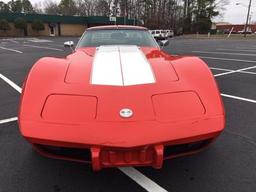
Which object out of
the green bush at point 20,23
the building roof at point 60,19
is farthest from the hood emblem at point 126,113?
the building roof at point 60,19

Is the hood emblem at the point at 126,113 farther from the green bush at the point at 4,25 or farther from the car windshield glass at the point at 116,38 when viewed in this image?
the green bush at the point at 4,25

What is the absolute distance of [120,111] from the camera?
2.43m

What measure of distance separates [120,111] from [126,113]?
6cm

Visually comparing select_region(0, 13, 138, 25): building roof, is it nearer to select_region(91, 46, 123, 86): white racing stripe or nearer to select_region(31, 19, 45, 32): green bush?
select_region(31, 19, 45, 32): green bush

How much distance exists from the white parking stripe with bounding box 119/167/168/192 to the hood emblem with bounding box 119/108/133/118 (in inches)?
27.6

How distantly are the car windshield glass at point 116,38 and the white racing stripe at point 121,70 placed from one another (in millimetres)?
1261

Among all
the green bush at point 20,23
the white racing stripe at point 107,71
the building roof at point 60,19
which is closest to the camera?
the white racing stripe at point 107,71

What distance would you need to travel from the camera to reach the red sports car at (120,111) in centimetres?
224

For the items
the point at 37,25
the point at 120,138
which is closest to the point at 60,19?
the point at 37,25

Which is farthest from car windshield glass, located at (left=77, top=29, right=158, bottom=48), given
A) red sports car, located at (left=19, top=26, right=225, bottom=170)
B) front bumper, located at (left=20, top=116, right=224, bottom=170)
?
front bumper, located at (left=20, top=116, right=224, bottom=170)

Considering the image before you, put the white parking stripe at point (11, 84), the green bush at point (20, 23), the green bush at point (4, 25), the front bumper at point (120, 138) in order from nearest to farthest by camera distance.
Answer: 1. the front bumper at point (120, 138)
2. the white parking stripe at point (11, 84)
3. the green bush at point (4, 25)
4. the green bush at point (20, 23)

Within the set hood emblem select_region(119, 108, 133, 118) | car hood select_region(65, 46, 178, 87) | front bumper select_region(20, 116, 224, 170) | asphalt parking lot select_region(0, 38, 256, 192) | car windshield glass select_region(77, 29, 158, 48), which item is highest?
car windshield glass select_region(77, 29, 158, 48)

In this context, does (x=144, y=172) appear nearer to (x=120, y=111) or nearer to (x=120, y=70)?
(x=120, y=111)

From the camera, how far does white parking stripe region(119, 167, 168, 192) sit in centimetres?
258
